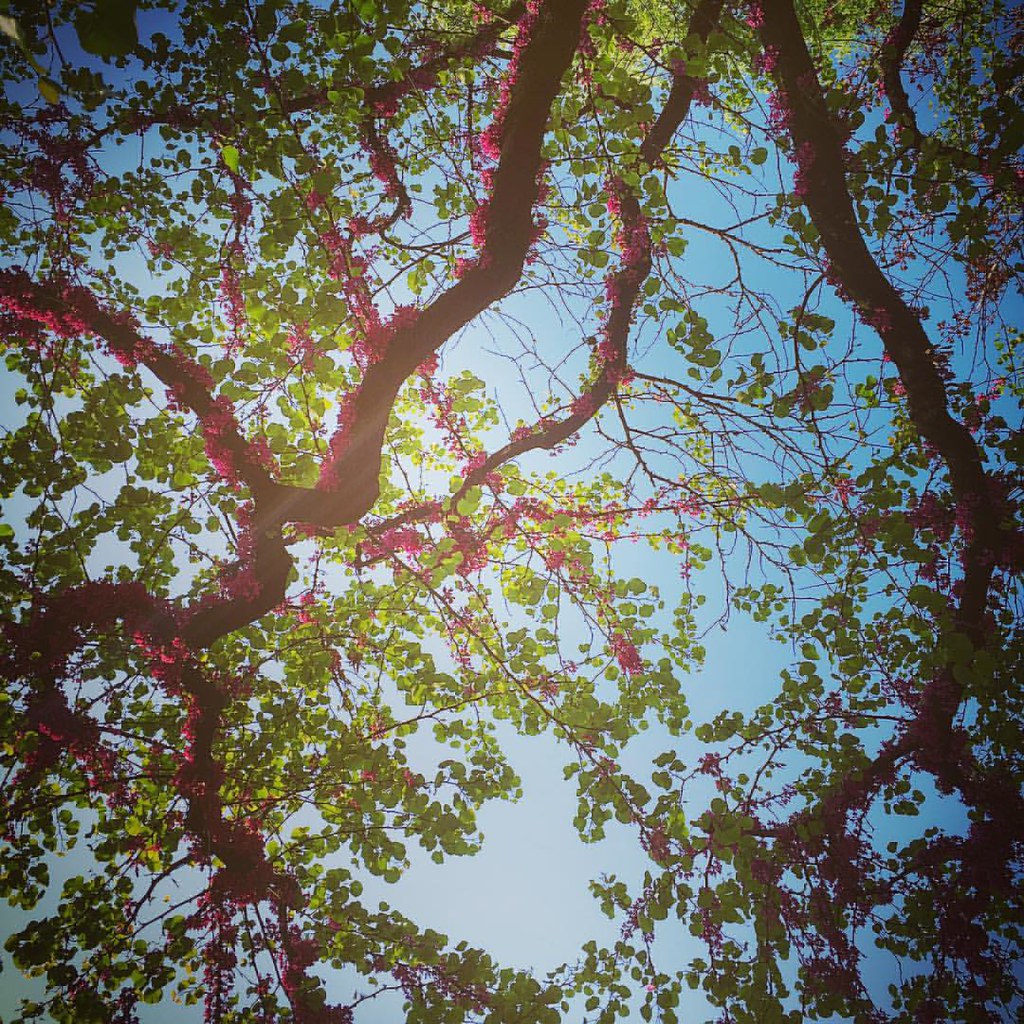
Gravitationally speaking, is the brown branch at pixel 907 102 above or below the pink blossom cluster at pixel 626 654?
above

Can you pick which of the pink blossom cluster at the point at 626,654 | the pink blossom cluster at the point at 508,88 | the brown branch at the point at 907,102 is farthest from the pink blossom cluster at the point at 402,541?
the brown branch at the point at 907,102

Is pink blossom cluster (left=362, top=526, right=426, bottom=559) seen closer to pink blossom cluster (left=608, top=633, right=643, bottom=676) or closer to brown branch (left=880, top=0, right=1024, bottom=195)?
pink blossom cluster (left=608, top=633, right=643, bottom=676)

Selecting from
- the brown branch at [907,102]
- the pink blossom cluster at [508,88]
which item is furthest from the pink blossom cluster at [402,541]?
the brown branch at [907,102]

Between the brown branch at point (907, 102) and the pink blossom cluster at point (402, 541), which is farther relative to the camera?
the pink blossom cluster at point (402, 541)

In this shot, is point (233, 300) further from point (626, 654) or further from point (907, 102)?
point (907, 102)

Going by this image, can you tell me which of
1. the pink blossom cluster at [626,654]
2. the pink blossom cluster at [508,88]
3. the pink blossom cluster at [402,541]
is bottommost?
the pink blossom cluster at [626,654]

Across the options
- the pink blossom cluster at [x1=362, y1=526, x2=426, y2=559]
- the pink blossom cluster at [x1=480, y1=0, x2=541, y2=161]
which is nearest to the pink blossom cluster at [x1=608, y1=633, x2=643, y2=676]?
the pink blossom cluster at [x1=362, y1=526, x2=426, y2=559]

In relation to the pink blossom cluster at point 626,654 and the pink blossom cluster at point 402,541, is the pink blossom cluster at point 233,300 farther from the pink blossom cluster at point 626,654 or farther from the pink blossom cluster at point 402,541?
the pink blossom cluster at point 626,654

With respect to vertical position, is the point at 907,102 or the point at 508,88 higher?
the point at 907,102

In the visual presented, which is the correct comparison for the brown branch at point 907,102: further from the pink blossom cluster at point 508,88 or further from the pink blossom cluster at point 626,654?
the pink blossom cluster at point 626,654

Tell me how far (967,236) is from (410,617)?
18.8 feet

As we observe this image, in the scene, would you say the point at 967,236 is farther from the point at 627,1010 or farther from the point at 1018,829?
the point at 627,1010

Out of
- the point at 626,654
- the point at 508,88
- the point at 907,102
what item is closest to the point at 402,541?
the point at 626,654

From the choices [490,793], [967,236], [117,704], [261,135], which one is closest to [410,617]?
[490,793]
